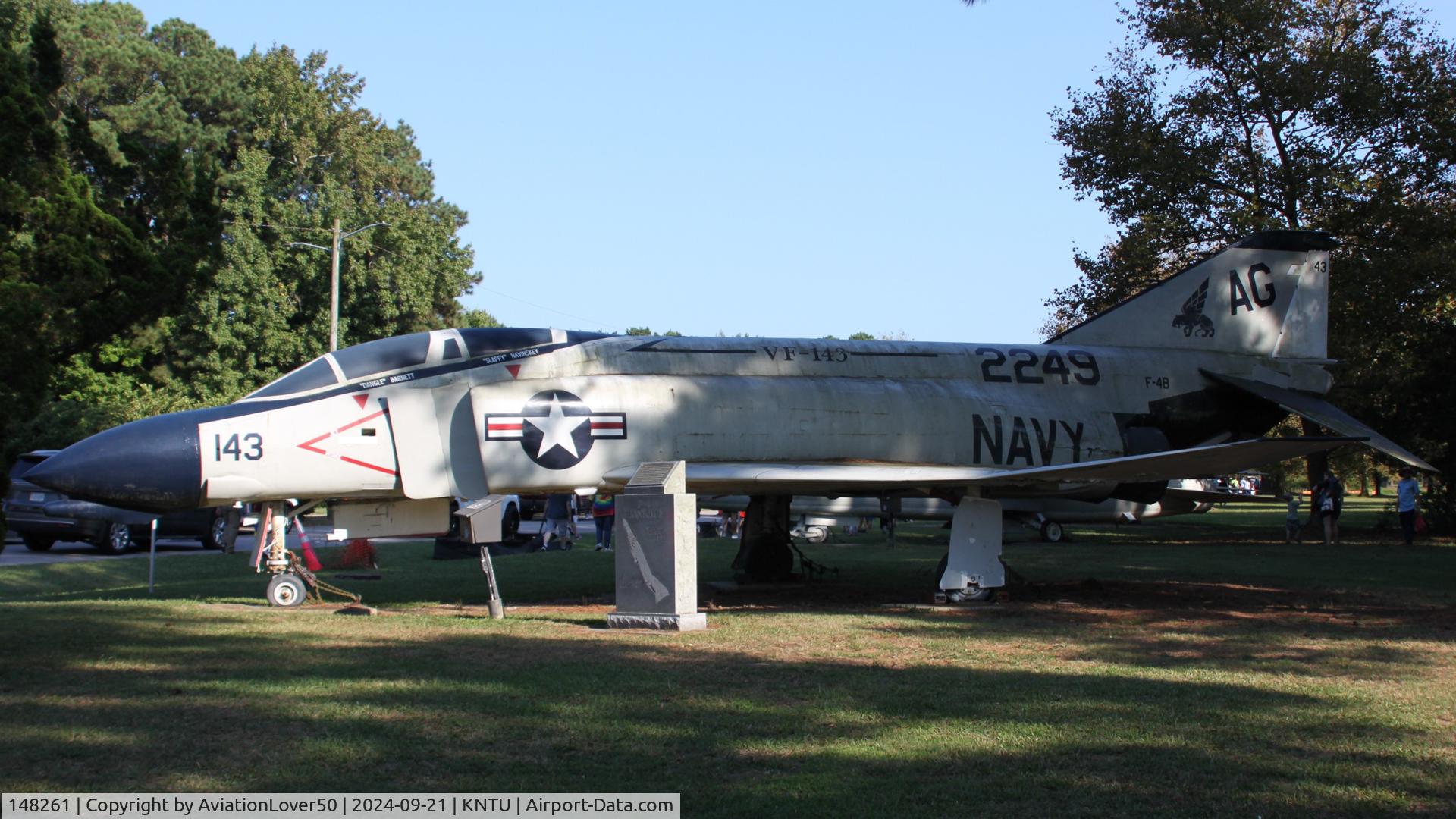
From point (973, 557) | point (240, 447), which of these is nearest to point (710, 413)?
point (973, 557)

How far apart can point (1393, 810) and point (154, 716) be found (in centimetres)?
Result: 637

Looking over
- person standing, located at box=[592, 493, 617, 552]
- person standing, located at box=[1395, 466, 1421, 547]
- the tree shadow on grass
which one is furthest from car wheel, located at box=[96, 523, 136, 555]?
person standing, located at box=[1395, 466, 1421, 547]

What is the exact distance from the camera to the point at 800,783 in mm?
5184

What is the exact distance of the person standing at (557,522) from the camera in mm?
26031

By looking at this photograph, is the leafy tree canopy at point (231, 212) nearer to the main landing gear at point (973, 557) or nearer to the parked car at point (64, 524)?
the parked car at point (64, 524)

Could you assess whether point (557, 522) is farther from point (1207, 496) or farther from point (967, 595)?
point (967, 595)

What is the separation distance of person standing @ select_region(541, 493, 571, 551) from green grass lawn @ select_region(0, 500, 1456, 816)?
12.5 m

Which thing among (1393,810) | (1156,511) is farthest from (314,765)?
(1156,511)

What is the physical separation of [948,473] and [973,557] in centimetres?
107

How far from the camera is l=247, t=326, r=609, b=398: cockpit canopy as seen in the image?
37.9 ft

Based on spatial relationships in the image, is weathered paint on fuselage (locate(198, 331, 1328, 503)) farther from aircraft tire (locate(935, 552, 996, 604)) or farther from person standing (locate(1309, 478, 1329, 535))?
person standing (locate(1309, 478, 1329, 535))

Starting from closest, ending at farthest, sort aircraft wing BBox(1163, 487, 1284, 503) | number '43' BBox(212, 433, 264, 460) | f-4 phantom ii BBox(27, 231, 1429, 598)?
1. number '43' BBox(212, 433, 264, 460)
2. f-4 phantom ii BBox(27, 231, 1429, 598)
3. aircraft wing BBox(1163, 487, 1284, 503)

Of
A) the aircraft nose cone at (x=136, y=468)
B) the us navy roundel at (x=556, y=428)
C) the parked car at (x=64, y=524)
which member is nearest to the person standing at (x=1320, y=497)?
the us navy roundel at (x=556, y=428)

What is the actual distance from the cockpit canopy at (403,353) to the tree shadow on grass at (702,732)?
3.29 m
